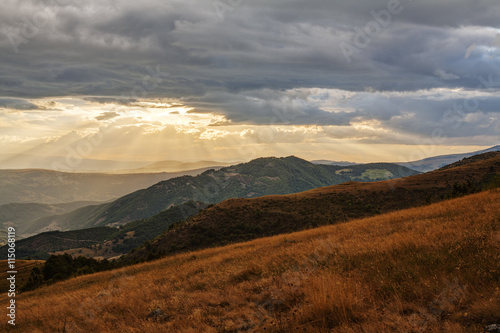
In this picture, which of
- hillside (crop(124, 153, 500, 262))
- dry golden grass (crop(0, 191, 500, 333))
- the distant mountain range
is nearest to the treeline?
hillside (crop(124, 153, 500, 262))

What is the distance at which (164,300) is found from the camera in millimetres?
10734

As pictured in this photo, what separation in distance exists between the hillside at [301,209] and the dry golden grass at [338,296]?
4151cm

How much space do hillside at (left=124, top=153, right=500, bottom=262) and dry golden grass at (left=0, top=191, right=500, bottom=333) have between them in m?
41.5

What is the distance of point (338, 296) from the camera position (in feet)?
22.9

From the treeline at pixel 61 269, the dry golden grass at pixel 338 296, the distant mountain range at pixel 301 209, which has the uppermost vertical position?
the dry golden grass at pixel 338 296

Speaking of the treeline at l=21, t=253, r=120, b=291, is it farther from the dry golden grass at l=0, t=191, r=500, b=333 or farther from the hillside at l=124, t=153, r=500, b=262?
the dry golden grass at l=0, t=191, r=500, b=333

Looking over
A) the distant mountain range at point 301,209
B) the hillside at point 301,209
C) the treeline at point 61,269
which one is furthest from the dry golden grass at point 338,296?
the hillside at point 301,209

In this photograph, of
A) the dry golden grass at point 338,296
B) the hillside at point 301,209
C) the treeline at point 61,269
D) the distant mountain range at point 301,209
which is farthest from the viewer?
the distant mountain range at point 301,209

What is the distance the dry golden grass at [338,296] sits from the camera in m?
6.09

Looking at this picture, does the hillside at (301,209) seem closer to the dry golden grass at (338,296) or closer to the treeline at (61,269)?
the treeline at (61,269)

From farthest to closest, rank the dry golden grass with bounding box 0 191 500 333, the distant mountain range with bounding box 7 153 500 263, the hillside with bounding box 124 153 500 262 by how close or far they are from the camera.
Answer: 1. the distant mountain range with bounding box 7 153 500 263
2. the hillside with bounding box 124 153 500 262
3. the dry golden grass with bounding box 0 191 500 333

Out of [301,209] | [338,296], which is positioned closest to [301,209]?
[301,209]

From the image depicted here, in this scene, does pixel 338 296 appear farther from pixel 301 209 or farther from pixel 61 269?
pixel 301 209

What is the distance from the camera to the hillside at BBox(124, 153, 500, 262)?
57.5 m
